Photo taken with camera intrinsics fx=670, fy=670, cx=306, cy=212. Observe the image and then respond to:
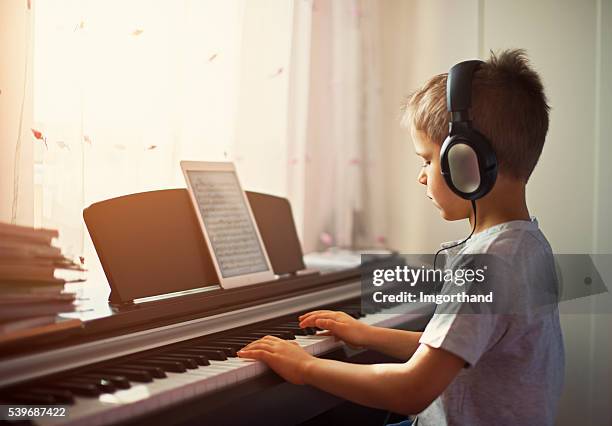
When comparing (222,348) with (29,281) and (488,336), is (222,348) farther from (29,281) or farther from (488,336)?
(488,336)

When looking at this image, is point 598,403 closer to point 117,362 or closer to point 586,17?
point 586,17

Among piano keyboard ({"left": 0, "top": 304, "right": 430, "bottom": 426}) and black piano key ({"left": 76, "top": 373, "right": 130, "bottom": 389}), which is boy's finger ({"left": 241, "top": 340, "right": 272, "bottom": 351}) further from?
black piano key ({"left": 76, "top": 373, "right": 130, "bottom": 389})

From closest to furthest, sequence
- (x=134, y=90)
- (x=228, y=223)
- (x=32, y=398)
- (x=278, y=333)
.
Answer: (x=32, y=398), (x=278, y=333), (x=228, y=223), (x=134, y=90)

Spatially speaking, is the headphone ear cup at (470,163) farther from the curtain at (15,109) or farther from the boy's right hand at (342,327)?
the curtain at (15,109)

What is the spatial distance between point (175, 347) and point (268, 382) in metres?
0.21

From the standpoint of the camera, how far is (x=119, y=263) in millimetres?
1420

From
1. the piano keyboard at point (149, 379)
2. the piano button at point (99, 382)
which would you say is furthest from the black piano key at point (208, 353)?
the piano button at point (99, 382)

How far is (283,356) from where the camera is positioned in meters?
1.24

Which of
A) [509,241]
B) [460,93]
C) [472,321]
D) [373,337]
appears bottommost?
[373,337]

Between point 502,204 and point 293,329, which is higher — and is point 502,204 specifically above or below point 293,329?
above

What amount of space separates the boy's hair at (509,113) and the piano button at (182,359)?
0.62 metres

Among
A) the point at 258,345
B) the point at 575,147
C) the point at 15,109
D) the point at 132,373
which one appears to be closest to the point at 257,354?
the point at 258,345

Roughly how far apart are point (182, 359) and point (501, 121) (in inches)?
28.6

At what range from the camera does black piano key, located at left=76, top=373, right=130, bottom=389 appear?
1.05 meters
